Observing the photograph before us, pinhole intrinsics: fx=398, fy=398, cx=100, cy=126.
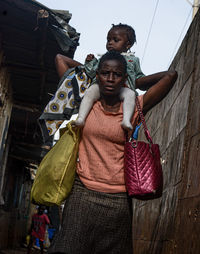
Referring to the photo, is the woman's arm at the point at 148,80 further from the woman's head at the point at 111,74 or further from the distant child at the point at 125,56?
the woman's head at the point at 111,74

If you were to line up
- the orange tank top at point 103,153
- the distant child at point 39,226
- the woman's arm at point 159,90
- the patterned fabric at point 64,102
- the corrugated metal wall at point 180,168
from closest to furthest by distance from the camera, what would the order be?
the orange tank top at point 103,153 → the woman's arm at point 159,90 → the patterned fabric at point 64,102 → the corrugated metal wall at point 180,168 → the distant child at point 39,226

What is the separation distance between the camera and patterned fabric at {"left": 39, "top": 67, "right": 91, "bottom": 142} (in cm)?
298

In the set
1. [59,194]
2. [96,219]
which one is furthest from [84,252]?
[59,194]

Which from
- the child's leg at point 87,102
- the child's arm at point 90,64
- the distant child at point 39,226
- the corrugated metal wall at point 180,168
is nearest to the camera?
the child's leg at point 87,102

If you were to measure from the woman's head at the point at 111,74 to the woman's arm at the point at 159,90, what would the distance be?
0.22m

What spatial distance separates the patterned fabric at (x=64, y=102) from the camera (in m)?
2.98

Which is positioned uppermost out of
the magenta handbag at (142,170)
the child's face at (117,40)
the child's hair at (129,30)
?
the child's hair at (129,30)

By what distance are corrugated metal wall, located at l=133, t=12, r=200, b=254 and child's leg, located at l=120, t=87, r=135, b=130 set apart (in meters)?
0.93

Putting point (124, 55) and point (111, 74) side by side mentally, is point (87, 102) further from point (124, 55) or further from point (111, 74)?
point (124, 55)

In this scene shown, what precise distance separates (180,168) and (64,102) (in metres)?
1.54

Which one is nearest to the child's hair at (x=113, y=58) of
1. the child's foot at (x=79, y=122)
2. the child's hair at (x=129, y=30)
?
the child's hair at (x=129, y=30)

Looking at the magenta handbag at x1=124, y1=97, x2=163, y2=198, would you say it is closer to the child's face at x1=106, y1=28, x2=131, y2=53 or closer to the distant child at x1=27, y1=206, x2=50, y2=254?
the child's face at x1=106, y1=28, x2=131, y2=53

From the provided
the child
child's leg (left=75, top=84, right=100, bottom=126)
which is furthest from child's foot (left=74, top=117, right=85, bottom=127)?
the child

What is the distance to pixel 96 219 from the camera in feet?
8.34
